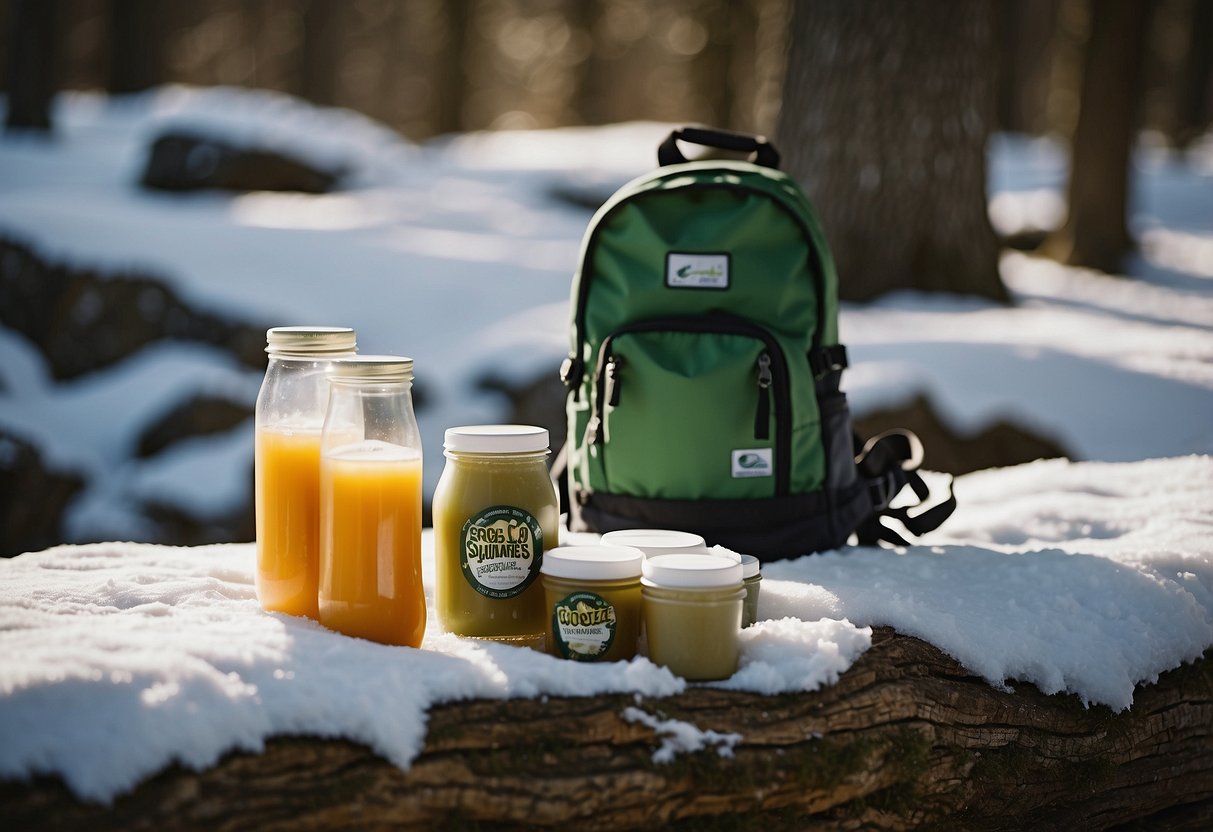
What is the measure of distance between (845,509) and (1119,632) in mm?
709

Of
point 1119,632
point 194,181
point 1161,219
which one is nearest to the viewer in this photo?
point 1119,632

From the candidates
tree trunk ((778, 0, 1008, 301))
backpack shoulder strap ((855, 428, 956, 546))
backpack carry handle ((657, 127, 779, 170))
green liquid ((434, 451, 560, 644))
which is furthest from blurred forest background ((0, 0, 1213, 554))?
green liquid ((434, 451, 560, 644))

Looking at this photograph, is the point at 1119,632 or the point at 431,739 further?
the point at 1119,632

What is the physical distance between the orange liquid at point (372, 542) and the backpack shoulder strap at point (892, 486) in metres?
1.42

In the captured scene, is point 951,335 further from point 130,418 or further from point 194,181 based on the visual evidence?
point 194,181

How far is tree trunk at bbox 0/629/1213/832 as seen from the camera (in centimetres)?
153

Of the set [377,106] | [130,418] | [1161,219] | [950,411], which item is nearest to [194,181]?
Answer: [130,418]

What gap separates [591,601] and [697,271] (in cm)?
111

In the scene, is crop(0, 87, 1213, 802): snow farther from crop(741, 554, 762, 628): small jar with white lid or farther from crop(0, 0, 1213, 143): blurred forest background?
crop(0, 0, 1213, 143): blurred forest background

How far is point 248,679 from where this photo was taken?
5.37ft

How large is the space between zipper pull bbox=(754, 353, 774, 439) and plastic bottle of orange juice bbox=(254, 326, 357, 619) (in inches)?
39.3

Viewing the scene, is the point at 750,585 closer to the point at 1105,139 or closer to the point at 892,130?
the point at 892,130

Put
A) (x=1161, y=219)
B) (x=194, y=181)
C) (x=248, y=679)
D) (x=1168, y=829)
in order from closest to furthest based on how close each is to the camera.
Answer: (x=248, y=679)
(x=1168, y=829)
(x=194, y=181)
(x=1161, y=219)

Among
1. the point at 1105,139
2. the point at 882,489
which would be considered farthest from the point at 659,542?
the point at 1105,139
